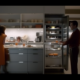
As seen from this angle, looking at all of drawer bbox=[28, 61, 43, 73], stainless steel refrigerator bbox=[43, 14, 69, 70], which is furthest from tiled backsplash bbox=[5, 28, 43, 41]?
drawer bbox=[28, 61, 43, 73]

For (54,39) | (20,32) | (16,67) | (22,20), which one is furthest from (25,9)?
(16,67)

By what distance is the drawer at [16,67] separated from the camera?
11.9ft

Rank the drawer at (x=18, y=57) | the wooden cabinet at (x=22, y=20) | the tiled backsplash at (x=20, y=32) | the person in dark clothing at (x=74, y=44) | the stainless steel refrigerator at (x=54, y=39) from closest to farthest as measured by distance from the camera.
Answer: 1. the person in dark clothing at (x=74, y=44)
2. the drawer at (x=18, y=57)
3. the stainless steel refrigerator at (x=54, y=39)
4. the wooden cabinet at (x=22, y=20)
5. the tiled backsplash at (x=20, y=32)

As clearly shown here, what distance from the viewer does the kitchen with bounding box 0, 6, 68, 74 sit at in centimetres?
364

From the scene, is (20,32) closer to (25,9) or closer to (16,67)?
(25,9)

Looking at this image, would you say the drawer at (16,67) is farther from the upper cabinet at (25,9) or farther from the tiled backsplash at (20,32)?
the upper cabinet at (25,9)

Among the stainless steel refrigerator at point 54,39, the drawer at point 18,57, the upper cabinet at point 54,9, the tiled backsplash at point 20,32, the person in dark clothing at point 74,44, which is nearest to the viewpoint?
the person in dark clothing at point 74,44

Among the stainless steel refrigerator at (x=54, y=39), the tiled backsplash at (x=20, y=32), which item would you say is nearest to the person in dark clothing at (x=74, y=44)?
the stainless steel refrigerator at (x=54, y=39)

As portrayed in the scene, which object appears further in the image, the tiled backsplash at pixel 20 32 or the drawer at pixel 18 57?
the tiled backsplash at pixel 20 32

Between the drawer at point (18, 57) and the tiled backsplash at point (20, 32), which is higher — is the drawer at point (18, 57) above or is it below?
below

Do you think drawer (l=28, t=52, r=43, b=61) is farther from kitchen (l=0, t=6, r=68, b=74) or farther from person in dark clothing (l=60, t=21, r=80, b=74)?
person in dark clothing (l=60, t=21, r=80, b=74)

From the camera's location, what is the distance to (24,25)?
172 inches

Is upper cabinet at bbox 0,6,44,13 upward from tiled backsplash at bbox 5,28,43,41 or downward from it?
upward
